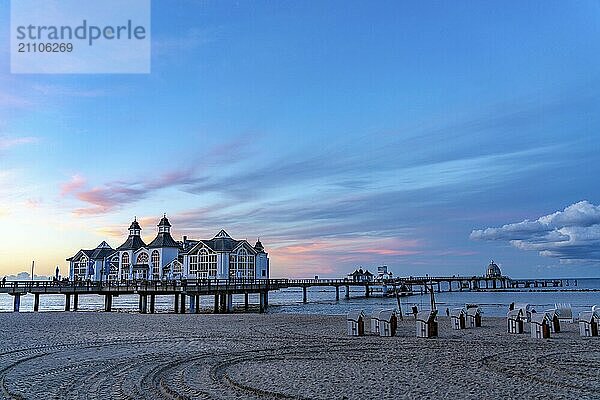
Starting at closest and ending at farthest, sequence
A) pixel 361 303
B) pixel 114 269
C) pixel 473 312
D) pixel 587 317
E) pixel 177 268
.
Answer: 1. pixel 587 317
2. pixel 473 312
3. pixel 177 268
4. pixel 361 303
5. pixel 114 269

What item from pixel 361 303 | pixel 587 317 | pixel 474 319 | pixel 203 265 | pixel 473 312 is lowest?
pixel 361 303

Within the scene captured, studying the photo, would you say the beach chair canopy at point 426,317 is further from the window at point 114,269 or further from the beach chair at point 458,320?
the window at point 114,269

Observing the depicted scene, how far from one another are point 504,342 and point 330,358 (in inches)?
228

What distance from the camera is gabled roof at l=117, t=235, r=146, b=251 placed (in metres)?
70.8

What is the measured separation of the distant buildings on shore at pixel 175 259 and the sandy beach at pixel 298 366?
138 feet

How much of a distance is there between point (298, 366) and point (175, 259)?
55.4 metres

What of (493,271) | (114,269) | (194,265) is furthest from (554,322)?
(493,271)

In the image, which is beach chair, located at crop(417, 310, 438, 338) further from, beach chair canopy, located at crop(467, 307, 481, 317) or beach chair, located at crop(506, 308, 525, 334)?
beach chair canopy, located at crop(467, 307, 481, 317)

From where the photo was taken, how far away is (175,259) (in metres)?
65.2

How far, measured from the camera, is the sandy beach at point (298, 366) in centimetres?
922

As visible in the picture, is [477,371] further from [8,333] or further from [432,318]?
[8,333]

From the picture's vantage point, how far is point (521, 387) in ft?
30.9

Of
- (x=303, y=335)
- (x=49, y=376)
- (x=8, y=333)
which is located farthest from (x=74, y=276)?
(x=49, y=376)

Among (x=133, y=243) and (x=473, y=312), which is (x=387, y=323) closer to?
(x=473, y=312)
